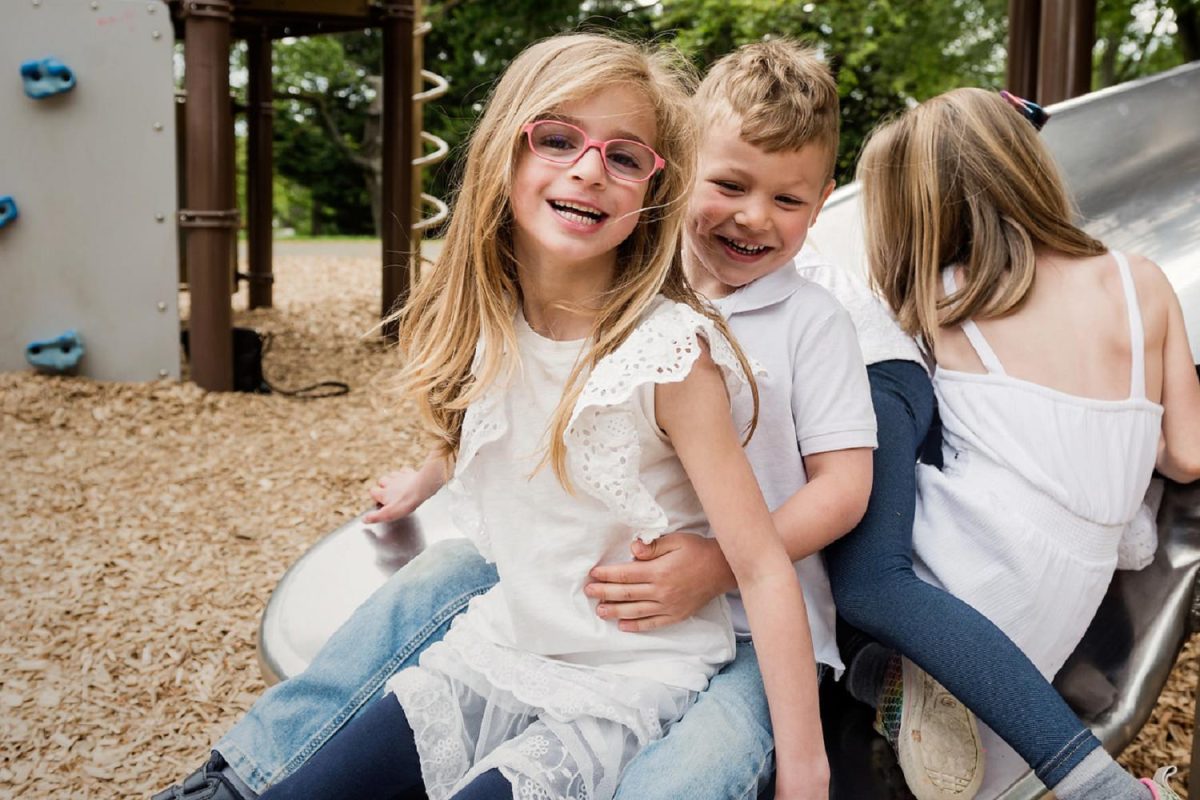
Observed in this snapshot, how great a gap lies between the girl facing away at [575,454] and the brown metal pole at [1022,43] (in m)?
5.01

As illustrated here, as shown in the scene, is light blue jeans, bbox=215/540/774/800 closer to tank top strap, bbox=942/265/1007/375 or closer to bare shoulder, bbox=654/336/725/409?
bare shoulder, bbox=654/336/725/409

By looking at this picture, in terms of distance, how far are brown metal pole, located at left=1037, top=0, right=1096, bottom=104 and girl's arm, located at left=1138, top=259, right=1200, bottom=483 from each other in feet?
11.8

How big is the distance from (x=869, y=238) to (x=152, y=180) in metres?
3.80

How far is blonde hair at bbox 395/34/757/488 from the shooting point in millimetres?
1514

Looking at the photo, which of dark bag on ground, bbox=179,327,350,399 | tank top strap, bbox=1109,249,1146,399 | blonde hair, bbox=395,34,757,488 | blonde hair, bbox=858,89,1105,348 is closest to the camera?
blonde hair, bbox=395,34,757,488

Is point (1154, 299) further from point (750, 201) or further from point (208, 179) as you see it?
point (208, 179)

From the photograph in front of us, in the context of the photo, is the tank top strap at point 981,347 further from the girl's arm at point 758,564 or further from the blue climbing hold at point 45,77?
the blue climbing hold at point 45,77

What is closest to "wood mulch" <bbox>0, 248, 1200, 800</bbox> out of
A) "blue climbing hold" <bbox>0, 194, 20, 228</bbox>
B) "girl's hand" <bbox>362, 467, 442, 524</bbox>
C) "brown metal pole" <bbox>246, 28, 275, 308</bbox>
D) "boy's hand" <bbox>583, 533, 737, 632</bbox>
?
"blue climbing hold" <bbox>0, 194, 20, 228</bbox>

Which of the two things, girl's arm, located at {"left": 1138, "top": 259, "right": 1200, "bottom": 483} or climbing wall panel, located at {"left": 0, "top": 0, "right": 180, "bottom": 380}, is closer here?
girl's arm, located at {"left": 1138, "top": 259, "right": 1200, "bottom": 483}

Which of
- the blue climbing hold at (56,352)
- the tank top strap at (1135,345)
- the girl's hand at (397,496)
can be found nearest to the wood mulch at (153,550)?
the blue climbing hold at (56,352)

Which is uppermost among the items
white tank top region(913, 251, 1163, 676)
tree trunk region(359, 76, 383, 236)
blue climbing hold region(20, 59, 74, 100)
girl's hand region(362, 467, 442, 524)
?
blue climbing hold region(20, 59, 74, 100)

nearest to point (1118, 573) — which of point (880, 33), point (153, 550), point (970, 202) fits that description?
point (970, 202)

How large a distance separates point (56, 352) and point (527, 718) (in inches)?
166

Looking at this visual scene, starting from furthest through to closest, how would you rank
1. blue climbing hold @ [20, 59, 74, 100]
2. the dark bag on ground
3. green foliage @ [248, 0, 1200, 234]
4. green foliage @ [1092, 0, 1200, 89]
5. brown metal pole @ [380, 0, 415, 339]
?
green foliage @ [248, 0, 1200, 234]
green foliage @ [1092, 0, 1200, 89]
brown metal pole @ [380, 0, 415, 339]
the dark bag on ground
blue climbing hold @ [20, 59, 74, 100]
